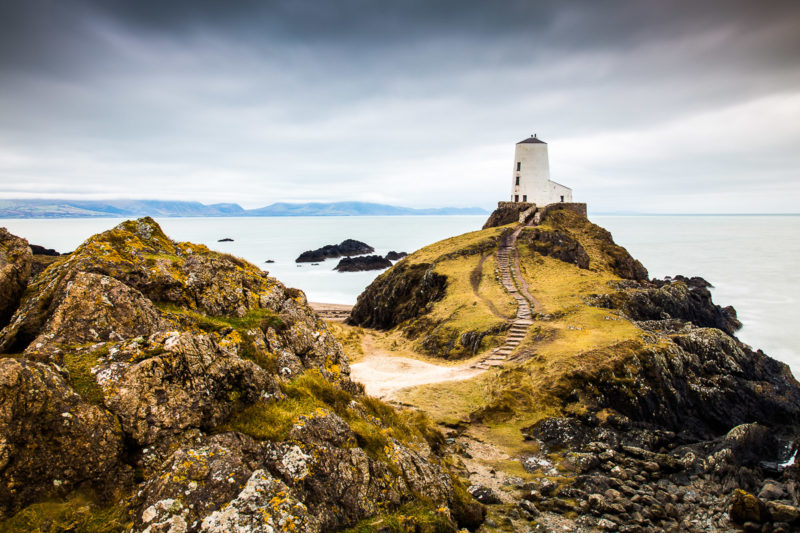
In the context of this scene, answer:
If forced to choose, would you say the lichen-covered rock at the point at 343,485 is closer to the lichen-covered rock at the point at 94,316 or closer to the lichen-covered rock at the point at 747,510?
the lichen-covered rock at the point at 94,316

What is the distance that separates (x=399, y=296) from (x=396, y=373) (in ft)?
61.6

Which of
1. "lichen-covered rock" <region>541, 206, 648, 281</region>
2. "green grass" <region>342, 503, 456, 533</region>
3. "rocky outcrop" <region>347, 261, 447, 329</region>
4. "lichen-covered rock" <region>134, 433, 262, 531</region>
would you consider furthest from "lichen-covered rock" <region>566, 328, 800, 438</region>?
"lichen-covered rock" <region>541, 206, 648, 281</region>

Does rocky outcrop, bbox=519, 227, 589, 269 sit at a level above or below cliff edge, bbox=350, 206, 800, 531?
above

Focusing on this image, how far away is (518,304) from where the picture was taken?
35.1 meters

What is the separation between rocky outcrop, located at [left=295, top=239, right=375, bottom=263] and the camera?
Answer: 114625 mm

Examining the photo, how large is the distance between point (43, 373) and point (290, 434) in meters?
3.94

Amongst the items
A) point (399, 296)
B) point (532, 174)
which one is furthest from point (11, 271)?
point (532, 174)

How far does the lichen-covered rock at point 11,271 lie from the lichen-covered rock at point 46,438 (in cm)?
422

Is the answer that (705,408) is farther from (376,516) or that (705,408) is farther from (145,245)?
(145,245)

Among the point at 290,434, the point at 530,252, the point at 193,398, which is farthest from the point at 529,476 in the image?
the point at 530,252

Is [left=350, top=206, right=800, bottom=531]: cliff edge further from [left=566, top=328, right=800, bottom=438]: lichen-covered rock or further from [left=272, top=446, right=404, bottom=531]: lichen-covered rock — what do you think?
[left=272, top=446, right=404, bottom=531]: lichen-covered rock

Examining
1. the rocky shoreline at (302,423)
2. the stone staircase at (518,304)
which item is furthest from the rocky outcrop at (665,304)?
the rocky shoreline at (302,423)

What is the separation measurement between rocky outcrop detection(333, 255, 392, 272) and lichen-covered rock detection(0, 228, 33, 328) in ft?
280

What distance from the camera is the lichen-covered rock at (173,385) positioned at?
22.8 feet
